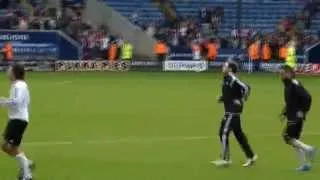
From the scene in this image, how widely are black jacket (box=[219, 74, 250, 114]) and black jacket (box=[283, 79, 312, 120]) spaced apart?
817 mm

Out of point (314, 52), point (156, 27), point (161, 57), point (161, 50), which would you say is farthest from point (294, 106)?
point (156, 27)

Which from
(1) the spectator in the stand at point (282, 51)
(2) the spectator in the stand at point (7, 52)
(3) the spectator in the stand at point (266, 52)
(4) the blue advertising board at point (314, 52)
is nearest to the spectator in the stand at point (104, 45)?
(2) the spectator in the stand at point (7, 52)

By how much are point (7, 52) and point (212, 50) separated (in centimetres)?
1118

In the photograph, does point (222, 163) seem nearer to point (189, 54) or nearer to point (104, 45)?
point (104, 45)

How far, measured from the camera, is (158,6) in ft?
175

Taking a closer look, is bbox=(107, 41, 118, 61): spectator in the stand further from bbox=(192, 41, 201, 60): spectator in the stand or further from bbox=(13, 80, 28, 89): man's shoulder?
bbox=(13, 80, 28, 89): man's shoulder

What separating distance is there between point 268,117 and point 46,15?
25.2 metres

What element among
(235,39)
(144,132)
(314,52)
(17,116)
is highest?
(17,116)

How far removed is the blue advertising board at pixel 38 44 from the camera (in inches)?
1756

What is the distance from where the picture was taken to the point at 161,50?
154 feet

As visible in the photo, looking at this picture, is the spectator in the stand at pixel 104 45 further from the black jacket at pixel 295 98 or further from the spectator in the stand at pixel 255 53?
the black jacket at pixel 295 98

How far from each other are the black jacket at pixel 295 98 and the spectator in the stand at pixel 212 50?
105 feet

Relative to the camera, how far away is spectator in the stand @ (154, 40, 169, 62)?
153 ft

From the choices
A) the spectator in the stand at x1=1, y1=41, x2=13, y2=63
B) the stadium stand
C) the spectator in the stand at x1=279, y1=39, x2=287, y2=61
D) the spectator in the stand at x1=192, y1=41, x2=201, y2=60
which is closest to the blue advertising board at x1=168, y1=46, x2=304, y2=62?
the spectator in the stand at x1=192, y1=41, x2=201, y2=60
